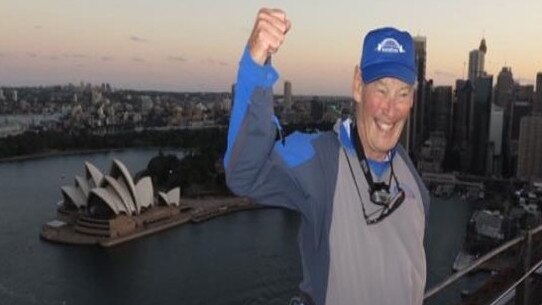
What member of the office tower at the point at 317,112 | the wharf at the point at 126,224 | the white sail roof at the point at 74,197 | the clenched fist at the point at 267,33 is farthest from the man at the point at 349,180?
the office tower at the point at 317,112

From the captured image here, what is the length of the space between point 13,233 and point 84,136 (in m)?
13.0

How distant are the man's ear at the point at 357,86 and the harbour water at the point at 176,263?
4.75m

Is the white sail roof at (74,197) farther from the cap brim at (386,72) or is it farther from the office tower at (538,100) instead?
the office tower at (538,100)

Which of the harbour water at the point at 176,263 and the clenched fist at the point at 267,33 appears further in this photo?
the harbour water at the point at 176,263

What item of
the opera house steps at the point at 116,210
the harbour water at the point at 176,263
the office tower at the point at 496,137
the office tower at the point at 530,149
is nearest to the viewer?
the harbour water at the point at 176,263

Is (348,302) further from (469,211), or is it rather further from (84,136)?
(84,136)

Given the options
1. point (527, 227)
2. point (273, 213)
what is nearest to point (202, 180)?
point (273, 213)

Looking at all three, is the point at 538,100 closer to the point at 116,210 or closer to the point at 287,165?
→ the point at 116,210

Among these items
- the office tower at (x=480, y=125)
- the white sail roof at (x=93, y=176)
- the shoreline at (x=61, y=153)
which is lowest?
the shoreline at (x=61, y=153)

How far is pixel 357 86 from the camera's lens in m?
0.44

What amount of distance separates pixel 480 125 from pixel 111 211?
12.5 m

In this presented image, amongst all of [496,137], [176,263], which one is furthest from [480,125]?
[176,263]

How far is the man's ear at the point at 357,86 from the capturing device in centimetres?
44

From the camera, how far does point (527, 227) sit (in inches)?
42.4
